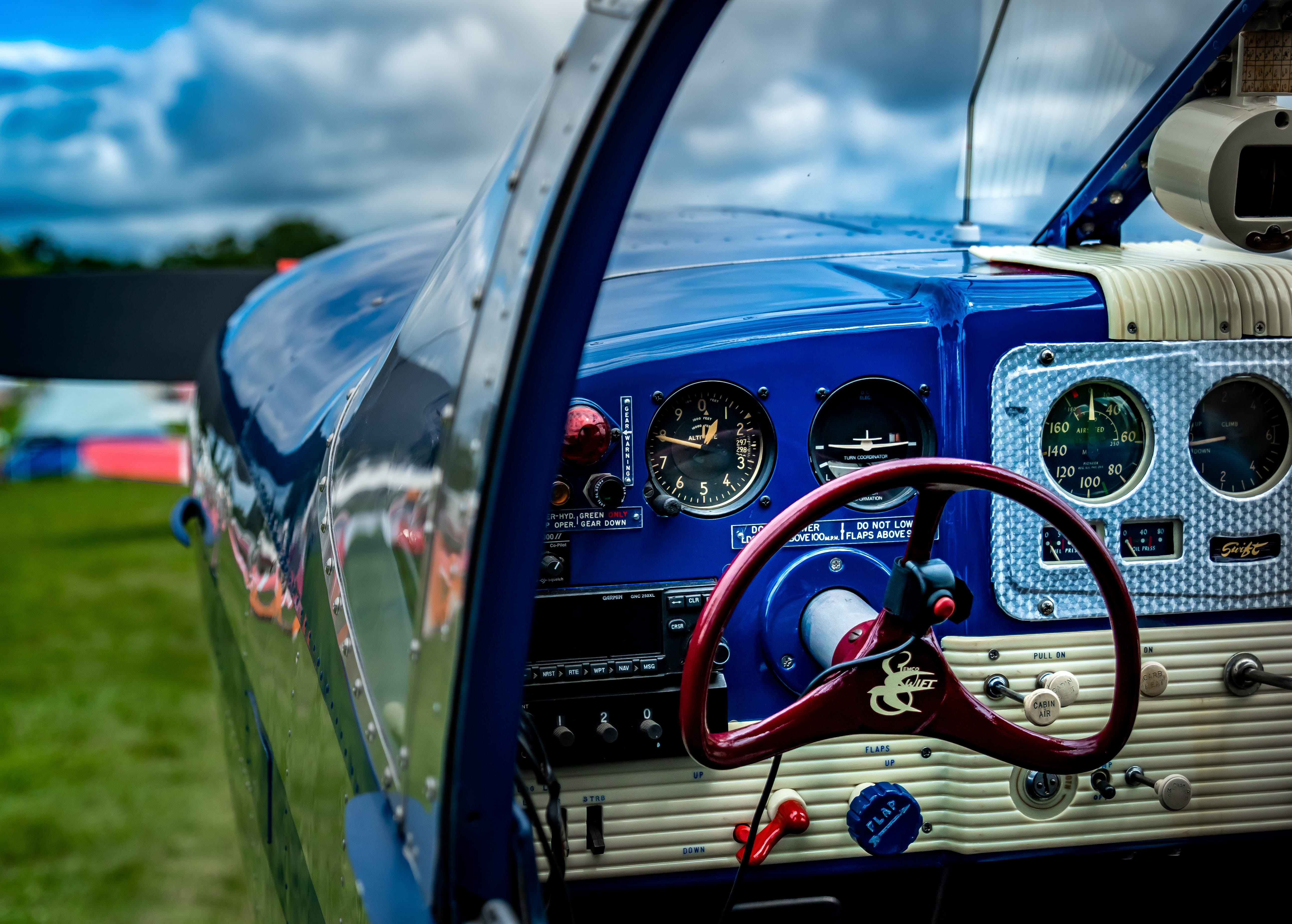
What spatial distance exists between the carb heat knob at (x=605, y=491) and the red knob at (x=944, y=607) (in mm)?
627

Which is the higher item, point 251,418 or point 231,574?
point 251,418

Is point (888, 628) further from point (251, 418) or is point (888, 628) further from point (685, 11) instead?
point (251, 418)

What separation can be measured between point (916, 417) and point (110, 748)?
15.1 feet

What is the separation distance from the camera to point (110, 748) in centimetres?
489

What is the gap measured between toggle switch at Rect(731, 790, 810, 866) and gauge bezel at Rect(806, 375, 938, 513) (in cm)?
52

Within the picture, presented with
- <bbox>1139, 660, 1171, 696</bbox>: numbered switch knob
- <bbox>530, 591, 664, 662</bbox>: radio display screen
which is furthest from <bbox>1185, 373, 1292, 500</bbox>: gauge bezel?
<bbox>530, 591, 664, 662</bbox>: radio display screen

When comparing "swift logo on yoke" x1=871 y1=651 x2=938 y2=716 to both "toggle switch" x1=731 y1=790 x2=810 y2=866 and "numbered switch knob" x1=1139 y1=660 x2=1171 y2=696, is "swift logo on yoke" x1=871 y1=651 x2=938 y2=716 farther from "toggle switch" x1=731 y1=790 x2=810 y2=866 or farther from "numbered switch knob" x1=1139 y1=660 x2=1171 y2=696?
"numbered switch knob" x1=1139 y1=660 x2=1171 y2=696

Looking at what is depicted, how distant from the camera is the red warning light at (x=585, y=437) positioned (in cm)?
161

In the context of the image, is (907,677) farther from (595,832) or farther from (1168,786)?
(1168,786)

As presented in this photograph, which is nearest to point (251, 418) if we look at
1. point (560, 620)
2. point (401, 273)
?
point (401, 273)

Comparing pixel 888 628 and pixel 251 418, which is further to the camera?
pixel 251 418

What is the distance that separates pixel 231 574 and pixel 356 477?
1043 millimetres

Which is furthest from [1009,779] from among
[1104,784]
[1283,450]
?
[1283,450]

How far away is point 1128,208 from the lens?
194 cm
